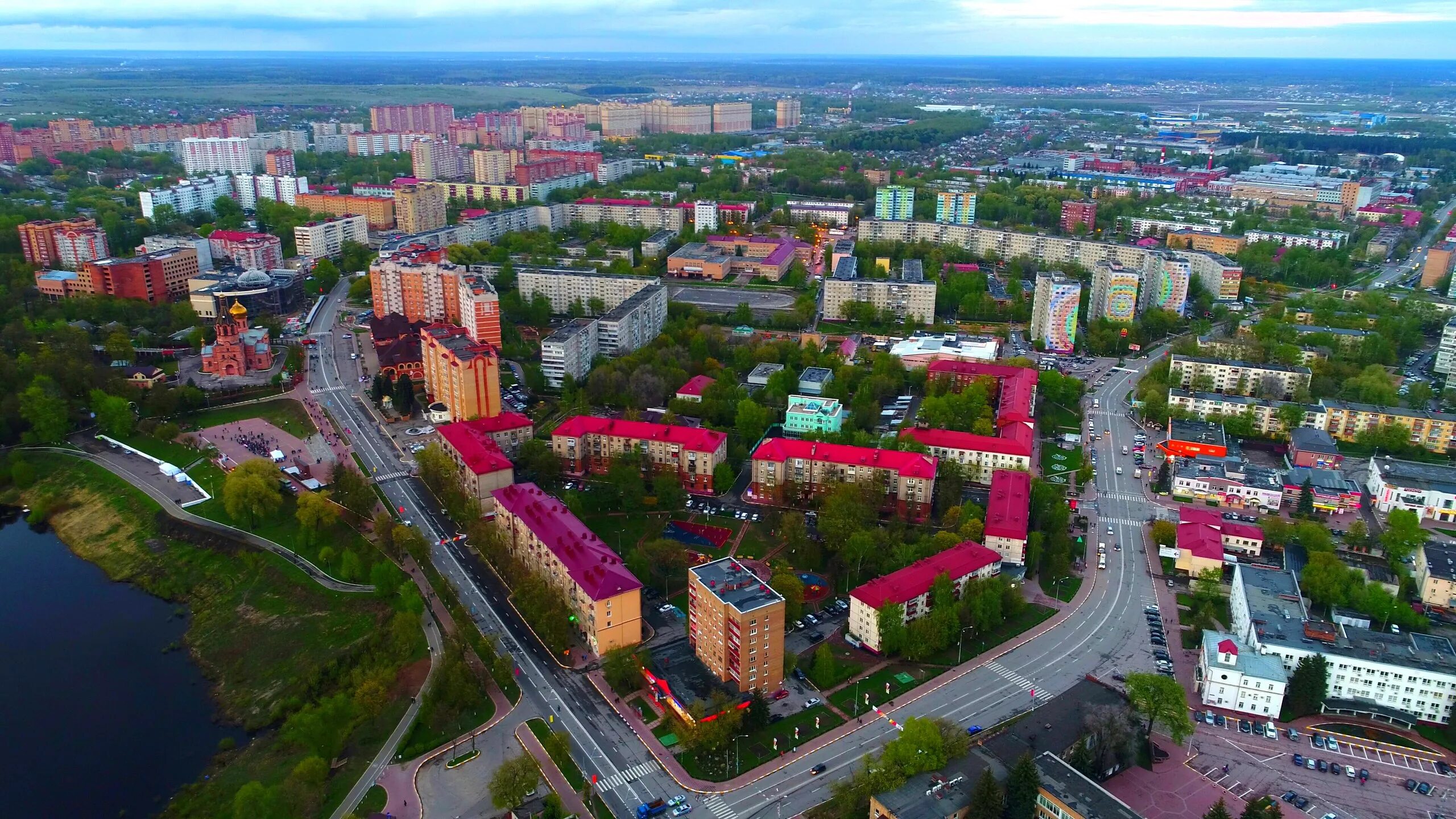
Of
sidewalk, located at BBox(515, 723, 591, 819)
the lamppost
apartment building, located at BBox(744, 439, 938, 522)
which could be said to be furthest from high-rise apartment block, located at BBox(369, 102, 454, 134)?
sidewalk, located at BBox(515, 723, 591, 819)

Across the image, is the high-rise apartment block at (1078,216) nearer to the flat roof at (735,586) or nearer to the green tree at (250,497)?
the flat roof at (735,586)

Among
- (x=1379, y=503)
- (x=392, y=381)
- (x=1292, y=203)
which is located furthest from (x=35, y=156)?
(x=1292, y=203)

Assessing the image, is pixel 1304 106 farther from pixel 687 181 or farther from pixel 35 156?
pixel 35 156

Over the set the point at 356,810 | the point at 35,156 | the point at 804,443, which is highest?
the point at 35,156

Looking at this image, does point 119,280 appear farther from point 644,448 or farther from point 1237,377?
point 1237,377

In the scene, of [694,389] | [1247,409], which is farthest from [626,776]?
[1247,409]
